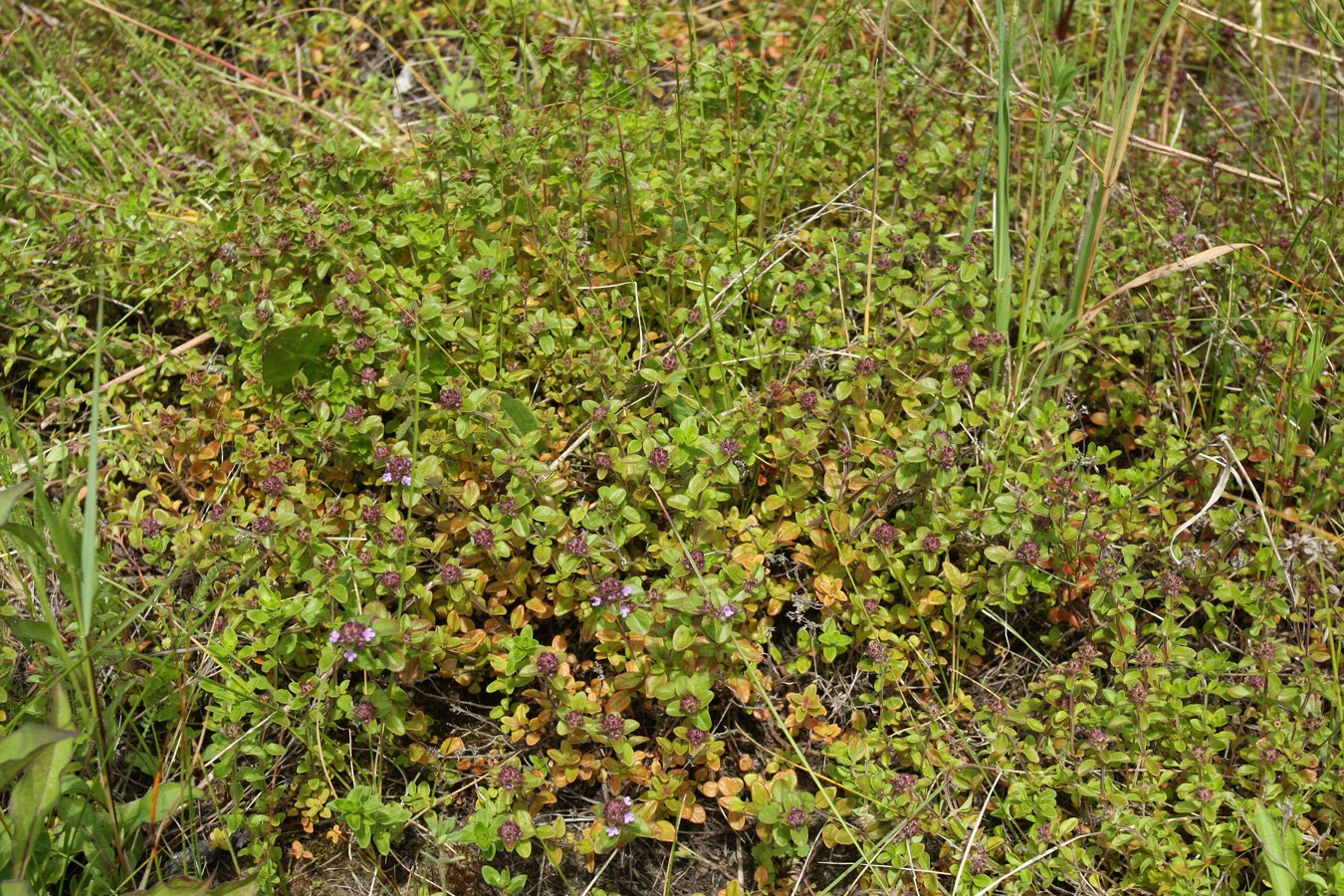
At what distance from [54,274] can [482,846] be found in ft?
7.46

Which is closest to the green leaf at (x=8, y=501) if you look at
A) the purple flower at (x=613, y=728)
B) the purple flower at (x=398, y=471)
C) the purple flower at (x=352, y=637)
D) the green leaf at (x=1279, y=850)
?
the purple flower at (x=352, y=637)

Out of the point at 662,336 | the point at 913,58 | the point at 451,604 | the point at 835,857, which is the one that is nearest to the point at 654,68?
the point at 913,58

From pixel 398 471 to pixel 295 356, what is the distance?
70cm

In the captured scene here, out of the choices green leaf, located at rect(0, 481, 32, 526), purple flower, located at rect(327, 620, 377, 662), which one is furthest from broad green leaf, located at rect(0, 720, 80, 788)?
purple flower, located at rect(327, 620, 377, 662)

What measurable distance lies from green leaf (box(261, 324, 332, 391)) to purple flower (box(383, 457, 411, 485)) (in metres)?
0.61

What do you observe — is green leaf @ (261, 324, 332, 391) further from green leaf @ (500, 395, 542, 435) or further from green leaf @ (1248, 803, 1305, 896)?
green leaf @ (1248, 803, 1305, 896)

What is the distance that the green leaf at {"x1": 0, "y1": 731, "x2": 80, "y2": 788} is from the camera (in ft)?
6.35

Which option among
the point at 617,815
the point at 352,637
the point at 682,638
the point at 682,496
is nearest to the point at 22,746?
the point at 352,637

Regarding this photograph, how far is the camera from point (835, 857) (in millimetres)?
2680

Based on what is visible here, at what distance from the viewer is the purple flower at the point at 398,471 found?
8.77 ft

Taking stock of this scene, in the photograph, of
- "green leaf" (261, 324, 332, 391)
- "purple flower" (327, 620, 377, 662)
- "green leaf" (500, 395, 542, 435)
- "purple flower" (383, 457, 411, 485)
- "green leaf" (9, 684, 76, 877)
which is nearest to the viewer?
"green leaf" (9, 684, 76, 877)

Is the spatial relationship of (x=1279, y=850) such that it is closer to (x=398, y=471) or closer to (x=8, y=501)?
(x=398, y=471)

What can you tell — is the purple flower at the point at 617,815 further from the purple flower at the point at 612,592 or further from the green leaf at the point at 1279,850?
the green leaf at the point at 1279,850

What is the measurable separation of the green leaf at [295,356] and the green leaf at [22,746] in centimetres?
132
